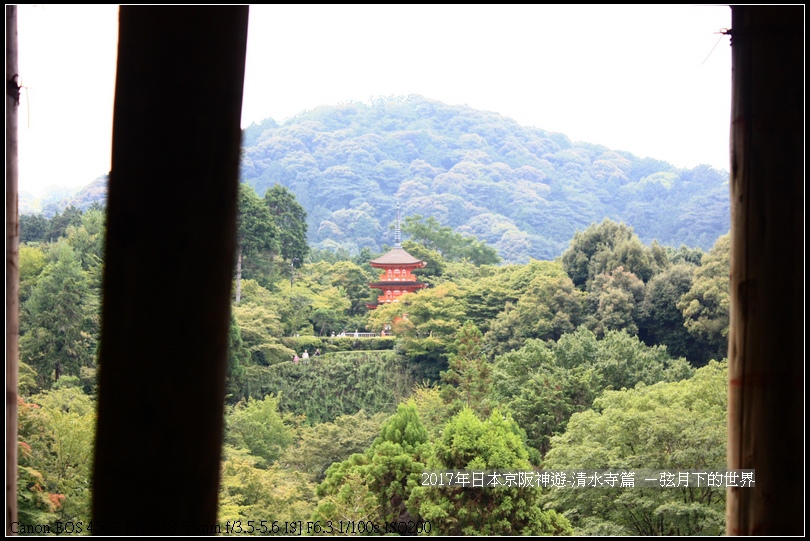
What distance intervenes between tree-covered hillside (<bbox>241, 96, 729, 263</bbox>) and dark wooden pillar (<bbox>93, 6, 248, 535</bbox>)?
1443 inches

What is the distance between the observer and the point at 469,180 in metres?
44.2

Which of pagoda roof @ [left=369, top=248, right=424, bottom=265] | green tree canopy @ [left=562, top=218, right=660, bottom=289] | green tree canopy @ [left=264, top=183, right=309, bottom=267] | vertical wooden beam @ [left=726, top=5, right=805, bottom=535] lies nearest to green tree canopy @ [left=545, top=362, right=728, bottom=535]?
vertical wooden beam @ [left=726, top=5, right=805, bottom=535]

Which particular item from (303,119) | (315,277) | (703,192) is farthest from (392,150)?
(315,277)

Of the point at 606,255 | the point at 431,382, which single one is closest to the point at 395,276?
the point at 431,382

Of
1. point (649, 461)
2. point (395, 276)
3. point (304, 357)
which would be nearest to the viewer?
point (649, 461)

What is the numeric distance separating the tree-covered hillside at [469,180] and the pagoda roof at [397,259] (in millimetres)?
14066

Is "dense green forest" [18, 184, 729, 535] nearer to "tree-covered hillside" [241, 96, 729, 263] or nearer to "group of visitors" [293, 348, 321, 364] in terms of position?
"group of visitors" [293, 348, 321, 364]

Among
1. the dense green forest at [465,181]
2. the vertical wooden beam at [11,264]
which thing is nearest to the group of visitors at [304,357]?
the vertical wooden beam at [11,264]

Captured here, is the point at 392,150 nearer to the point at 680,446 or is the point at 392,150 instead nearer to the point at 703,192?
the point at 703,192

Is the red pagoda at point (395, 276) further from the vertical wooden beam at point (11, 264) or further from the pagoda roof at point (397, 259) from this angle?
the vertical wooden beam at point (11, 264)

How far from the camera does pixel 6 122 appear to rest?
3.47 ft

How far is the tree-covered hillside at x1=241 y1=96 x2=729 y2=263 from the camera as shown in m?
39.6

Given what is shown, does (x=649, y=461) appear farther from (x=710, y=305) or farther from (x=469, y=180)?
(x=469, y=180)

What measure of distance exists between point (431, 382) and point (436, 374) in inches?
16.2
